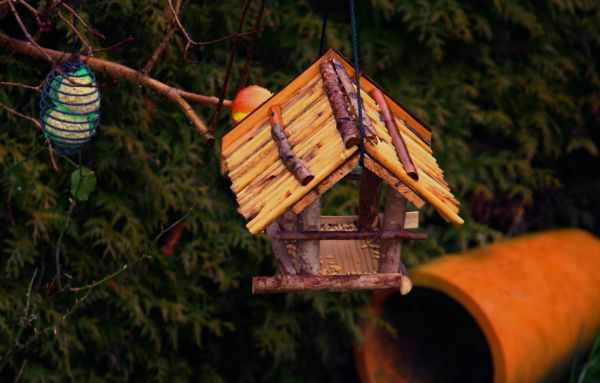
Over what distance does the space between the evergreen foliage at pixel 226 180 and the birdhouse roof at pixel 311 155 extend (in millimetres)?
753

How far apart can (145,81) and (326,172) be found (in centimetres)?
95

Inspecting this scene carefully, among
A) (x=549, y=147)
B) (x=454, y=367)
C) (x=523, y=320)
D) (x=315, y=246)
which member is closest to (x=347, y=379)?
(x=454, y=367)

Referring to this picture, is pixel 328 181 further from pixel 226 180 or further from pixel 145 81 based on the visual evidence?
pixel 226 180

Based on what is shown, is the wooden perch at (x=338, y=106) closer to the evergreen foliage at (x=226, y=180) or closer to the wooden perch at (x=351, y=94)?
the wooden perch at (x=351, y=94)

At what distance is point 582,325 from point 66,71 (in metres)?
2.85

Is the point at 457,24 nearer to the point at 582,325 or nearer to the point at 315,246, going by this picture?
the point at 582,325

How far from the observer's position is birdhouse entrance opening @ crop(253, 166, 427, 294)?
233 centimetres

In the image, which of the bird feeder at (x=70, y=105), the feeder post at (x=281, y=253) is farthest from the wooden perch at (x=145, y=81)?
the feeder post at (x=281, y=253)

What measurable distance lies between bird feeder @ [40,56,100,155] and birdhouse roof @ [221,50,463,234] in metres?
0.40

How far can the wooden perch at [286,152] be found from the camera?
2107 mm

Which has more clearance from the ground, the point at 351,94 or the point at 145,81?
the point at 145,81

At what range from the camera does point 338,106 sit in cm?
227

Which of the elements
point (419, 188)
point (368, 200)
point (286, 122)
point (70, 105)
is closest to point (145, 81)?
point (70, 105)

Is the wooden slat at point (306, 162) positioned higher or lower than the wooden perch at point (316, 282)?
higher
